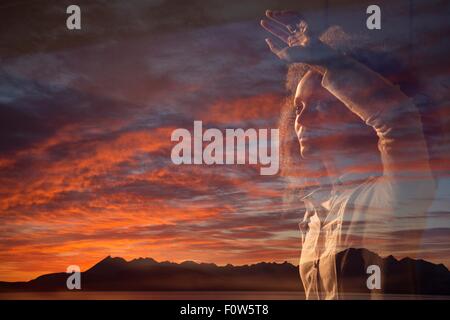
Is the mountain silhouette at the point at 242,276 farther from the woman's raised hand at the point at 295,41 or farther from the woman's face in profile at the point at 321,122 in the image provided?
the woman's raised hand at the point at 295,41

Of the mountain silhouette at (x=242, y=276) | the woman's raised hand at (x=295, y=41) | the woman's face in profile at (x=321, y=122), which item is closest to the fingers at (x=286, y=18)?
the woman's raised hand at (x=295, y=41)

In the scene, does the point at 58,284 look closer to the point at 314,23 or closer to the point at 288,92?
the point at 288,92

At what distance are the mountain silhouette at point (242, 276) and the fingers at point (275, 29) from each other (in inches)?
65.4

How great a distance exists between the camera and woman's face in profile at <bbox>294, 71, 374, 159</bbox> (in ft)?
18.2

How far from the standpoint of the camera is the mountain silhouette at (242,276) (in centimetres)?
546

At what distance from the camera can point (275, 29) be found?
559 centimetres

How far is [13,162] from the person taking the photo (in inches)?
225

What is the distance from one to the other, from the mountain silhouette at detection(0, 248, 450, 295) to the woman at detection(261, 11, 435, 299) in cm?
4

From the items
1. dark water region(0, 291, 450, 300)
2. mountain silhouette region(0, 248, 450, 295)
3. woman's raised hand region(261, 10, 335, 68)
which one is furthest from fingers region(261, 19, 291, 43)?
dark water region(0, 291, 450, 300)

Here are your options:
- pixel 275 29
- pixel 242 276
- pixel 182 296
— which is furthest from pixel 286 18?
pixel 182 296

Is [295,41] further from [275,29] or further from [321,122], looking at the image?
[321,122]
